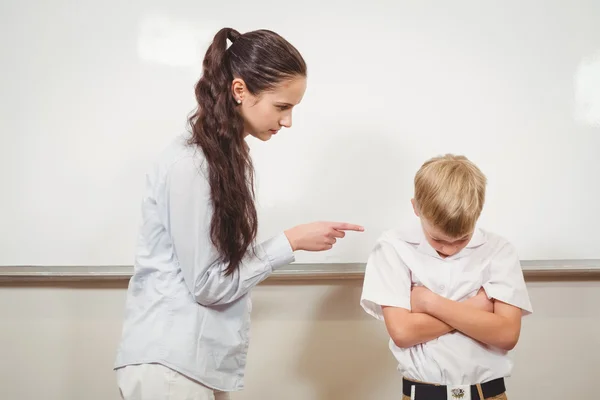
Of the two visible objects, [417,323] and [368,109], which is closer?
[417,323]

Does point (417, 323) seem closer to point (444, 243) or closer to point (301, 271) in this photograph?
point (444, 243)

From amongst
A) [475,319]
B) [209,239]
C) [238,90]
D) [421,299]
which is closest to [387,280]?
[421,299]

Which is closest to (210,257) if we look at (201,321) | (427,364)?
(201,321)

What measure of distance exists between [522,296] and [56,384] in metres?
1.39

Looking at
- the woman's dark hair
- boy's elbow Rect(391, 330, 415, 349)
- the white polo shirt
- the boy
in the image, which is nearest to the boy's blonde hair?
the boy

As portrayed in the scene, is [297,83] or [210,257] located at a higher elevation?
[297,83]

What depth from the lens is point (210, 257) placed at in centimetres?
115

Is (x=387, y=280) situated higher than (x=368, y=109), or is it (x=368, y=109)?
(x=368, y=109)

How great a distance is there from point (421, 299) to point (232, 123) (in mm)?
536

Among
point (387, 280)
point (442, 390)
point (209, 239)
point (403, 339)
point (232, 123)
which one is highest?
point (232, 123)

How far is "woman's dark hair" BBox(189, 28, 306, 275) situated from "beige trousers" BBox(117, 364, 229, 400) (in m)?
0.23

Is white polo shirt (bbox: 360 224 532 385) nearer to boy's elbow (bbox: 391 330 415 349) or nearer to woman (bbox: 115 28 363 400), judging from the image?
boy's elbow (bbox: 391 330 415 349)

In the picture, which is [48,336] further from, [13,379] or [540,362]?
[540,362]

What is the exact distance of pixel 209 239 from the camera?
1.15 meters
